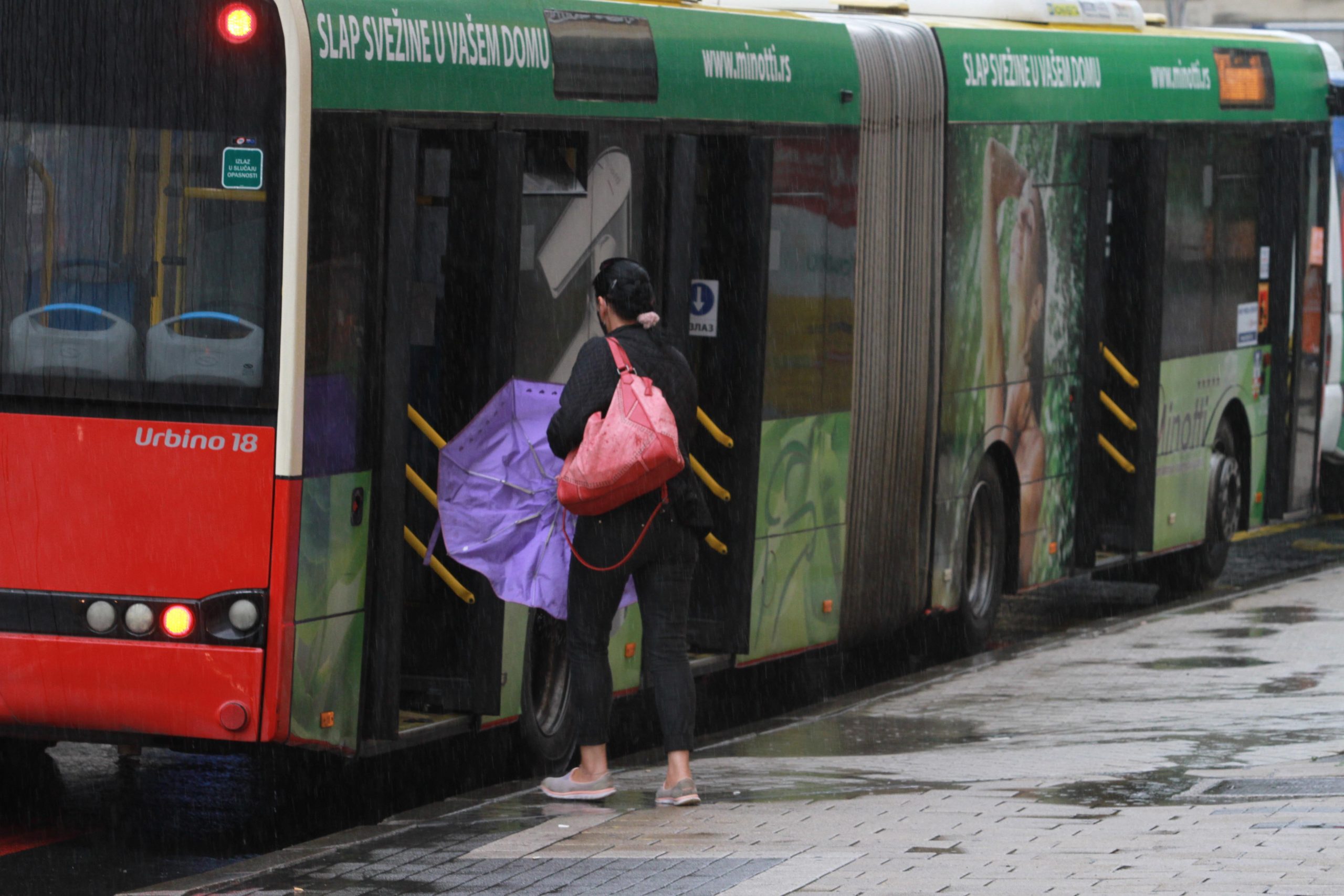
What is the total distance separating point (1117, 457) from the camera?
14.1 m

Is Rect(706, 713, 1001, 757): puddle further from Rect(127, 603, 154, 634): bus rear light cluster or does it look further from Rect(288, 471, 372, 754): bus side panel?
Rect(127, 603, 154, 634): bus rear light cluster

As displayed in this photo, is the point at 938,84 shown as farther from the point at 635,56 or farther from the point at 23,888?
the point at 23,888

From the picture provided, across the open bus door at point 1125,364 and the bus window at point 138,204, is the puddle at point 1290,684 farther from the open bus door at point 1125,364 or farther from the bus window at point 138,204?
the bus window at point 138,204

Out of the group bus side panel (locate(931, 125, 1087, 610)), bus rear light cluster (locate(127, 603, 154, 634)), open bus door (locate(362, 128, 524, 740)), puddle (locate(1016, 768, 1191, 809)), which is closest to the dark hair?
open bus door (locate(362, 128, 524, 740))

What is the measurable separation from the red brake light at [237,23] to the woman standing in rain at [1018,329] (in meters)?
5.60

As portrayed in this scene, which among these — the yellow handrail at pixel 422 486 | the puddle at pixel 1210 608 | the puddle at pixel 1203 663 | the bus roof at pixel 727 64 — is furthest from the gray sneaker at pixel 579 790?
the puddle at pixel 1210 608

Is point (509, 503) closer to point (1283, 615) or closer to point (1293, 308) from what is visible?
point (1283, 615)

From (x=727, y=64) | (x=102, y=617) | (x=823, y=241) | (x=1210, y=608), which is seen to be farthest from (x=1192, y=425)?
(x=102, y=617)

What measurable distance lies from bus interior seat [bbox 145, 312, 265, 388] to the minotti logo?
15cm

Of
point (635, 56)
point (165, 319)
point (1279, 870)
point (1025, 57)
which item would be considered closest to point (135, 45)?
point (165, 319)

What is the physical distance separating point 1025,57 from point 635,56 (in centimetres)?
411

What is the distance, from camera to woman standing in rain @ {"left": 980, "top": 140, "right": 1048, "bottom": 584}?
12500 millimetres

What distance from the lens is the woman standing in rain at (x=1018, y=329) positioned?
12500mm

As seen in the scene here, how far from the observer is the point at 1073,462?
13.8m
